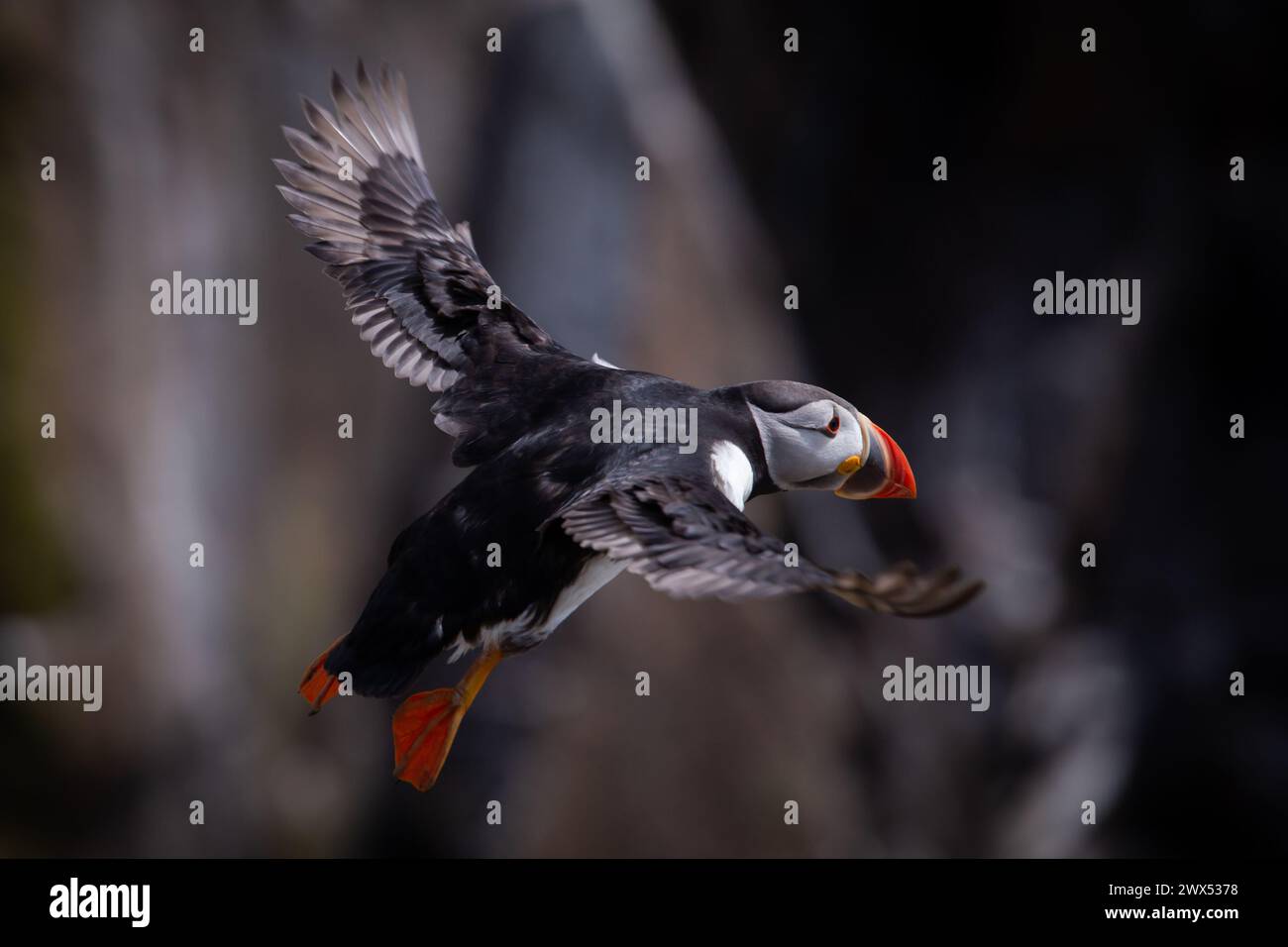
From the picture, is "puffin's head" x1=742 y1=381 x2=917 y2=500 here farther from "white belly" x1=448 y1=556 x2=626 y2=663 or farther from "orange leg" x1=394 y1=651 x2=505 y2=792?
"orange leg" x1=394 y1=651 x2=505 y2=792

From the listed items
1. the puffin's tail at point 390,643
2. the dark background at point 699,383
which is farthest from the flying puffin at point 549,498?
the dark background at point 699,383

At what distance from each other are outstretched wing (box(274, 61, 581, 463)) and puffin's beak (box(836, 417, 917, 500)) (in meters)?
0.50

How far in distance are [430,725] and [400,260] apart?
2.77ft

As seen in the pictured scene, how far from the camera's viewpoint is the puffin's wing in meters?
1.33

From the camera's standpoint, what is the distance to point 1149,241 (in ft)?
12.5

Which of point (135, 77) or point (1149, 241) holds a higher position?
point (135, 77)

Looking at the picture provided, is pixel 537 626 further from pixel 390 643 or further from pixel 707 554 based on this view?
pixel 707 554

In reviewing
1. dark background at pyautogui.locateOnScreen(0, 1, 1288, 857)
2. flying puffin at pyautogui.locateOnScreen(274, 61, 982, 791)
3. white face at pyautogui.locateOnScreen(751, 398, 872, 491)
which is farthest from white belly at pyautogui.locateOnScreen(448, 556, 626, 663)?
dark background at pyautogui.locateOnScreen(0, 1, 1288, 857)

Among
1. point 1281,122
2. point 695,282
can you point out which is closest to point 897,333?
point 695,282

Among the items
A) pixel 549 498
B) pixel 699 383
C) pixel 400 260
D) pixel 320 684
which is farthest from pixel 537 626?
pixel 699 383

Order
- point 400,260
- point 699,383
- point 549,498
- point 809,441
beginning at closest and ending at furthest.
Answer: point 549,498 → point 809,441 → point 400,260 → point 699,383

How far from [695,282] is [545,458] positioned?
6.23 ft

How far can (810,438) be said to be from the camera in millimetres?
1796

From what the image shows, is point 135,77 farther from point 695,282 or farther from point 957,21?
point 957,21
